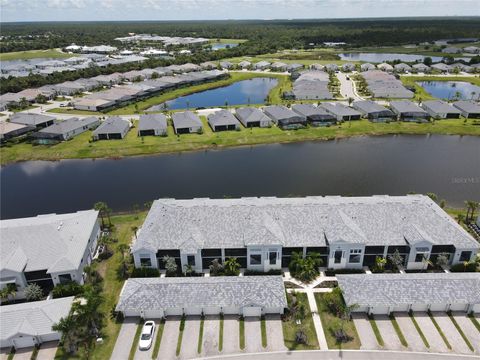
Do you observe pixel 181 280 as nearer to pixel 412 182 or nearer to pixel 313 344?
pixel 313 344

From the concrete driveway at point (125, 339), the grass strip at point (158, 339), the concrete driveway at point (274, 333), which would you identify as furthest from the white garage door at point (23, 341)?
the concrete driveway at point (274, 333)

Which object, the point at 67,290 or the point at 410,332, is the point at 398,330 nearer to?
the point at 410,332

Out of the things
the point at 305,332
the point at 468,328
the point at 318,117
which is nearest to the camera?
the point at 305,332

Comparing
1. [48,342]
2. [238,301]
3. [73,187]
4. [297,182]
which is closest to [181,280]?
[238,301]

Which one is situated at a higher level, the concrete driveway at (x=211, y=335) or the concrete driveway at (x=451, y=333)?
the concrete driveway at (x=211, y=335)

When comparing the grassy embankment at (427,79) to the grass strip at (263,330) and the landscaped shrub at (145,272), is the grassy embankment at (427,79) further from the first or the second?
the landscaped shrub at (145,272)

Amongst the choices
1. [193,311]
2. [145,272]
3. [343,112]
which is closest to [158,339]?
[193,311]
